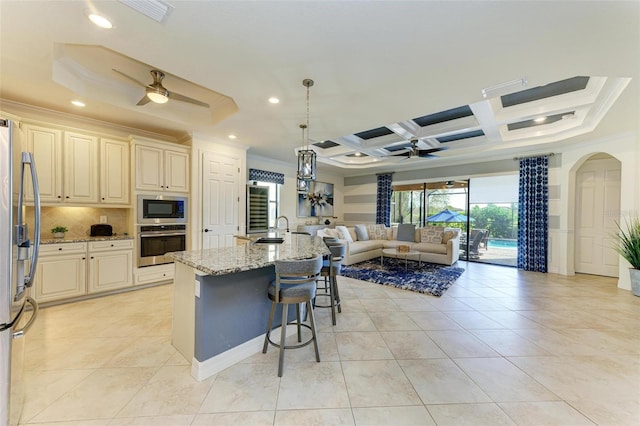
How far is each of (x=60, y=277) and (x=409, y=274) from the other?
18.7 feet

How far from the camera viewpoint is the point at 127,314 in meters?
3.06

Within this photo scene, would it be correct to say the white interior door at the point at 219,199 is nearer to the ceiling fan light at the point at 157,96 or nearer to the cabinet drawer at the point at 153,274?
the cabinet drawer at the point at 153,274

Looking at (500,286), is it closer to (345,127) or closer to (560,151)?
(560,151)

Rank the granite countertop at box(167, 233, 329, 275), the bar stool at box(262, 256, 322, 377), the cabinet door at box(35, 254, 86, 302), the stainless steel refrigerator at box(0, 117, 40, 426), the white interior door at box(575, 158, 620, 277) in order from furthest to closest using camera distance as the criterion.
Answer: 1. the white interior door at box(575, 158, 620, 277)
2. the cabinet door at box(35, 254, 86, 302)
3. the bar stool at box(262, 256, 322, 377)
4. the granite countertop at box(167, 233, 329, 275)
5. the stainless steel refrigerator at box(0, 117, 40, 426)

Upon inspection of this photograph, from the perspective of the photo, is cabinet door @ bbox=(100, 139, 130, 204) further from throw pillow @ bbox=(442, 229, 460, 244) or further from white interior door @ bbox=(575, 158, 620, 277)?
white interior door @ bbox=(575, 158, 620, 277)

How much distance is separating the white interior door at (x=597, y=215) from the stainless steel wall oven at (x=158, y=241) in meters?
8.29

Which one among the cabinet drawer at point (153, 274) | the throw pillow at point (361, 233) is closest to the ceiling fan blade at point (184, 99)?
the cabinet drawer at point (153, 274)

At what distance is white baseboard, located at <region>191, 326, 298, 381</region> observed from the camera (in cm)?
195

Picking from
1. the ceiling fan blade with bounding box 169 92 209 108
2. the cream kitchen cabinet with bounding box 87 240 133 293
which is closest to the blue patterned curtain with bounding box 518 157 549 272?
the ceiling fan blade with bounding box 169 92 209 108

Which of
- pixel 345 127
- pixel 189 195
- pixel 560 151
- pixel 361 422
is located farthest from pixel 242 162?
pixel 560 151

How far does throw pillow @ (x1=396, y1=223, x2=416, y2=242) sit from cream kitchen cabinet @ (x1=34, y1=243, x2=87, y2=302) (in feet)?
22.4

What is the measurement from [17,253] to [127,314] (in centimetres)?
214

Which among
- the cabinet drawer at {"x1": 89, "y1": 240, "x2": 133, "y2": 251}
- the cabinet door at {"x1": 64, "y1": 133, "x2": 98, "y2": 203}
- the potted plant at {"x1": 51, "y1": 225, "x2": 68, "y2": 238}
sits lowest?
the cabinet drawer at {"x1": 89, "y1": 240, "x2": 133, "y2": 251}

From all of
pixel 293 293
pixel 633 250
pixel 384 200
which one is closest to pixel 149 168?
pixel 293 293
